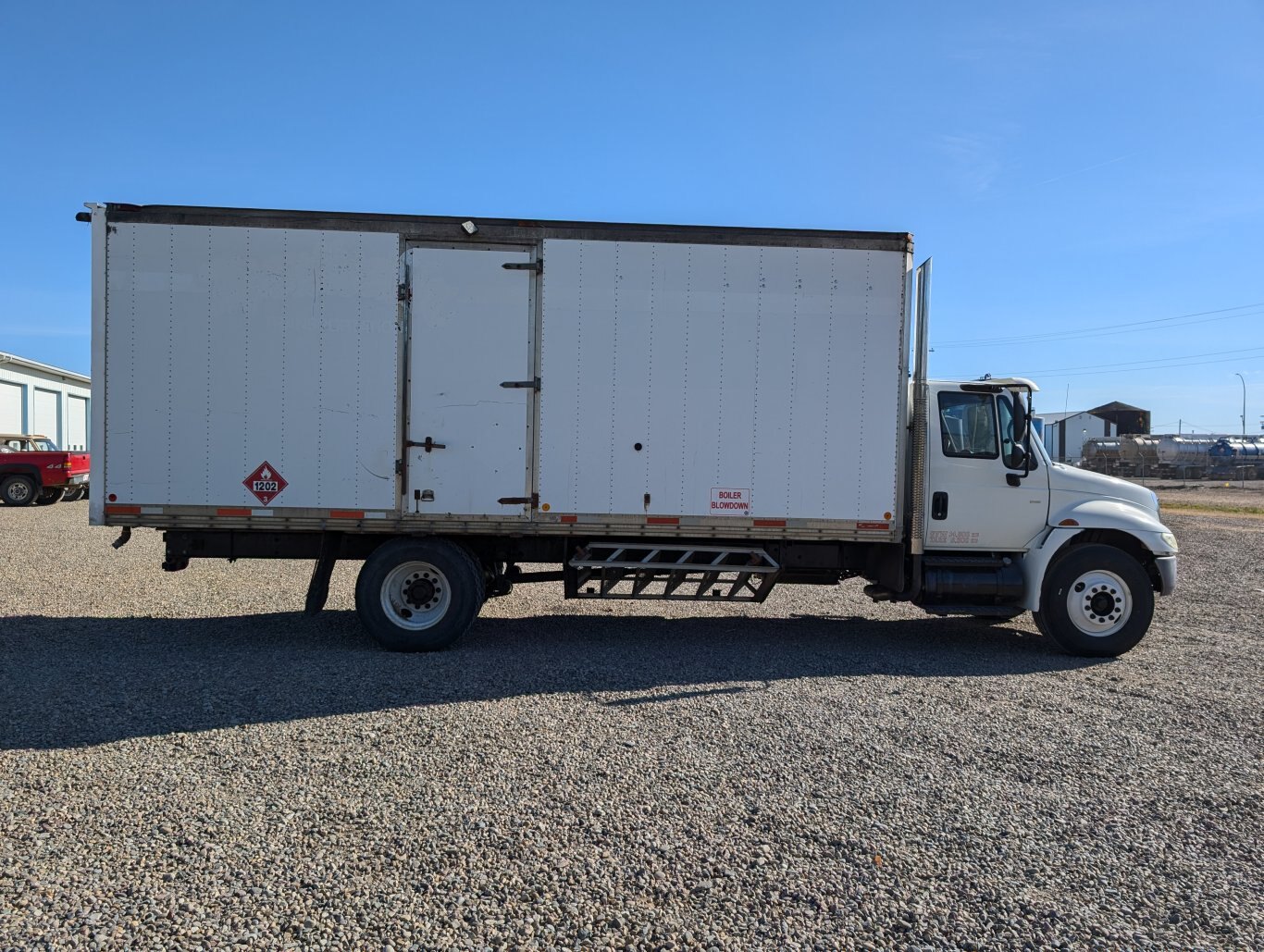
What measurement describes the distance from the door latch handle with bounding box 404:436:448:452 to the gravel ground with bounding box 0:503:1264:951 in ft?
5.73

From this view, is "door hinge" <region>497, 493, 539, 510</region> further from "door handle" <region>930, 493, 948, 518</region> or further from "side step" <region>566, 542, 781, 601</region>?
"door handle" <region>930, 493, 948, 518</region>

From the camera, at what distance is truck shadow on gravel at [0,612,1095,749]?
566cm

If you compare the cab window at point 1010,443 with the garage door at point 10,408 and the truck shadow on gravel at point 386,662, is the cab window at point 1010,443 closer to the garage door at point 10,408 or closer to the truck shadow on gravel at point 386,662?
the truck shadow on gravel at point 386,662

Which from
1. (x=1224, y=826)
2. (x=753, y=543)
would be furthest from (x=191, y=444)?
(x=1224, y=826)

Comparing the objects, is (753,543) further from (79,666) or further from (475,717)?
(79,666)

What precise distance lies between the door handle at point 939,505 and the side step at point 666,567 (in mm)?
1482

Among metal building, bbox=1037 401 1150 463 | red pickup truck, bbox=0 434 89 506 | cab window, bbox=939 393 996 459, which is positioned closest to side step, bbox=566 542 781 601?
cab window, bbox=939 393 996 459

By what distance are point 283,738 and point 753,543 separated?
433cm

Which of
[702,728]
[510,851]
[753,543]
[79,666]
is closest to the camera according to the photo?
[510,851]

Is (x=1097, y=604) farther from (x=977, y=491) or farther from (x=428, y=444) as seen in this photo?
(x=428, y=444)

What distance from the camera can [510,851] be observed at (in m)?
3.70

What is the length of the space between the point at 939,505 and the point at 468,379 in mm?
4296

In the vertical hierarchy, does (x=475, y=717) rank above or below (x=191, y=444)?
below

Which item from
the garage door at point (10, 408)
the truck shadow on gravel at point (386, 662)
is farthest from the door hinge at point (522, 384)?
the garage door at point (10, 408)
